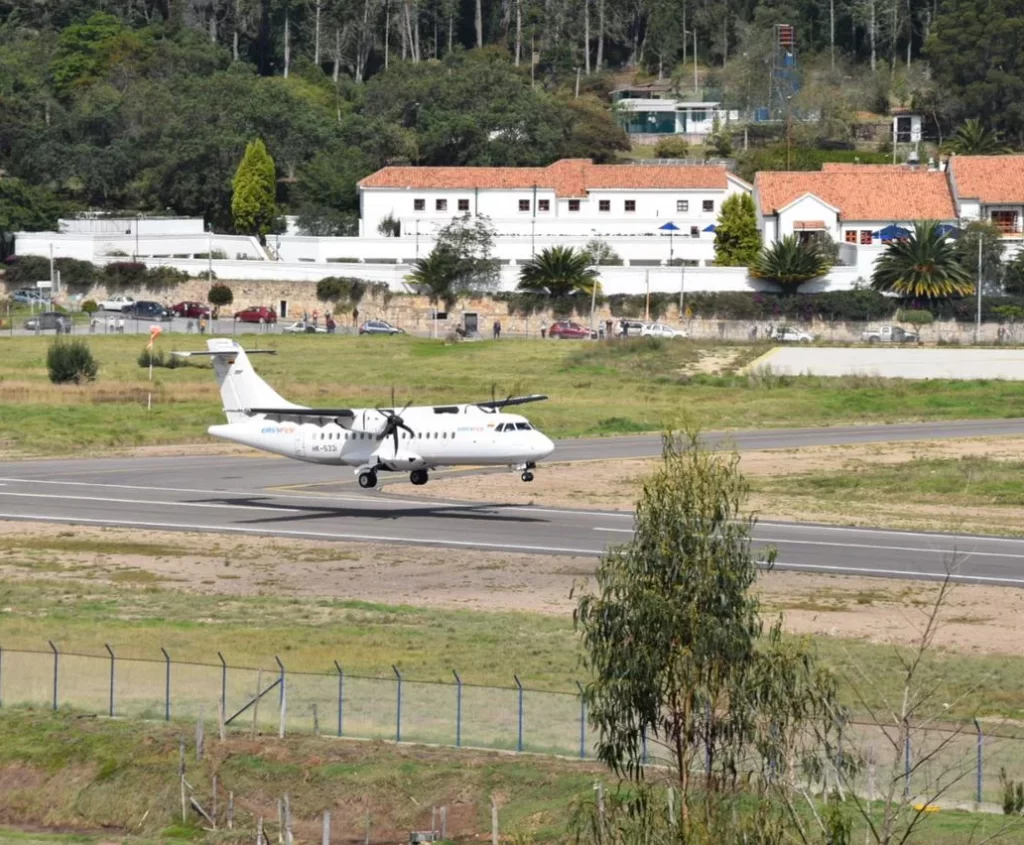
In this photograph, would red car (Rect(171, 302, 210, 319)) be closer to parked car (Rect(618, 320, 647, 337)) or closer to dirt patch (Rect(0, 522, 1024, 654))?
parked car (Rect(618, 320, 647, 337))

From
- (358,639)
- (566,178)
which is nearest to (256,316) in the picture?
(566,178)

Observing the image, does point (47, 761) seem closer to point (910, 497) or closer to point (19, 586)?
point (19, 586)

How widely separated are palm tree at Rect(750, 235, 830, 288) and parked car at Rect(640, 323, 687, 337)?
25.8 feet

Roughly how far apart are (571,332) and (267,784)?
96330 mm

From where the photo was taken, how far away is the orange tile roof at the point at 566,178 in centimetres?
14612

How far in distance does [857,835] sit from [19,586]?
102 ft

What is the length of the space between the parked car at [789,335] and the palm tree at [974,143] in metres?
46.9

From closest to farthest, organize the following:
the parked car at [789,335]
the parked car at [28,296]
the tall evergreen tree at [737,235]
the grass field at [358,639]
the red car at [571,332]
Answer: the grass field at [358,639] < the parked car at [789,335] < the red car at [571,332] < the tall evergreen tree at [737,235] < the parked car at [28,296]

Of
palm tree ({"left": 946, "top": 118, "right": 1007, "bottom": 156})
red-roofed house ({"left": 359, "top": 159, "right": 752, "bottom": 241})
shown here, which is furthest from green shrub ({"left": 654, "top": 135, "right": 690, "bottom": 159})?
red-roofed house ({"left": 359, "top": 159, "right": 752, "bottom": 241})

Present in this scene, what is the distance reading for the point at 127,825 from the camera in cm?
3766

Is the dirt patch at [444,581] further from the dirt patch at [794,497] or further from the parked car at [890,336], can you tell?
the parked car at [890,336]

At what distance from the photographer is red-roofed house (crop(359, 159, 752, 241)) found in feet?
478

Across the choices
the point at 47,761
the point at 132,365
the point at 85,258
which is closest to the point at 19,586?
the point at 47,761

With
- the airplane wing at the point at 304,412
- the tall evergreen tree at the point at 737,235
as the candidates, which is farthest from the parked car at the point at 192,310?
the airplane wing at the point at 304,412
